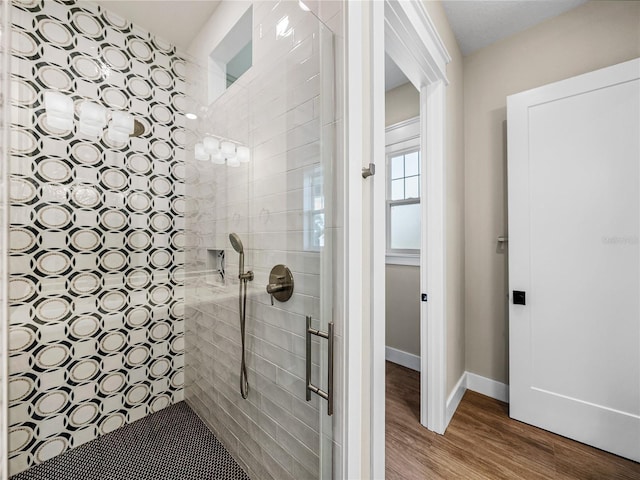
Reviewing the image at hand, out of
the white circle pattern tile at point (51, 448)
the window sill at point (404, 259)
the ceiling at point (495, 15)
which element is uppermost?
the ceiling at point (495, 15)

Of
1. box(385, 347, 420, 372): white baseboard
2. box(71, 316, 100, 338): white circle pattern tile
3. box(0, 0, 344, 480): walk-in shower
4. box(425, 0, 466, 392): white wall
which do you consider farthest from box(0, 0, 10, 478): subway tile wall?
box(385, 347, 420, 372): white baseboard

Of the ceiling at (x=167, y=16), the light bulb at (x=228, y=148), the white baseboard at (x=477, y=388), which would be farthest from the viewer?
the white baseboard at (x=477, y=388)

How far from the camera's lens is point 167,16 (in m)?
0.86

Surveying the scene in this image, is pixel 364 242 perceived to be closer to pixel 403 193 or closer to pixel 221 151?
pixel 221 151

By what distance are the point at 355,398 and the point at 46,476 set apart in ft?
2.35

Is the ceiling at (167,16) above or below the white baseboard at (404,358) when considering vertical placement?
above

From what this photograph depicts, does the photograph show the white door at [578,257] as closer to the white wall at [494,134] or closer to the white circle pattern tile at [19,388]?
the white wall at [494,134]

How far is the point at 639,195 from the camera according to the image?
1.47m

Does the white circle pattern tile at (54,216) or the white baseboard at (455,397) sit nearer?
the white circle pattern tile at (54,216)

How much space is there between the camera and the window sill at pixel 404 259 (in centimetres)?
260

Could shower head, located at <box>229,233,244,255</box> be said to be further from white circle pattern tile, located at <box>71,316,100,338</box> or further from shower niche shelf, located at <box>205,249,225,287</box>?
white circle pattern tile, located at <box>71,316,100,338</box>

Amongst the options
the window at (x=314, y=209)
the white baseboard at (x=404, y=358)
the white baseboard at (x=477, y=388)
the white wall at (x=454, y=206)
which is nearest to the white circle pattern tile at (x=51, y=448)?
the window at (x=314, y=209)

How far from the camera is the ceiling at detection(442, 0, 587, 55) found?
173 cm

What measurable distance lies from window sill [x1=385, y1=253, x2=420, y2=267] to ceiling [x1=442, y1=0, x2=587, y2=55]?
1.75 m
